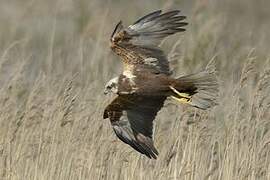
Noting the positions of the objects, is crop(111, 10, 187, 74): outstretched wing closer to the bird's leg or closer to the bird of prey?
the bird of prey

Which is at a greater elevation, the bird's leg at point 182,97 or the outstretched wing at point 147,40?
the outstretched wing at point 147,40

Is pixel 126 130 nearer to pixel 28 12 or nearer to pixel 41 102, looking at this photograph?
pixel 41 102

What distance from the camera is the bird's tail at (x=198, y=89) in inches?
299

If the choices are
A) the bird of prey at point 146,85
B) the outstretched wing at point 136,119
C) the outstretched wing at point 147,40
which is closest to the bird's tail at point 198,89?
the bird of prey at point 146,85

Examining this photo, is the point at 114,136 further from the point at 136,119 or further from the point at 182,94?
the point at 182,94

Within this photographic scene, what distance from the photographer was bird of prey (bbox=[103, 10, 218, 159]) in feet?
25.0

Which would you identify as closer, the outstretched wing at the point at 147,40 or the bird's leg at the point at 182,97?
the bird's leg at the point at 182,97

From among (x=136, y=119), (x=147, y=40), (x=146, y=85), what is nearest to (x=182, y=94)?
(x=146, y=85)

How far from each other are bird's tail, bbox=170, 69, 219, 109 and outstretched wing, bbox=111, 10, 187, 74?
39cm

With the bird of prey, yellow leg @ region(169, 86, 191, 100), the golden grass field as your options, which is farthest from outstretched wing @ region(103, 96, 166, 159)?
yellow leg @ region(169, 86, 191, 100)

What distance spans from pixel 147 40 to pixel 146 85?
54 centimetres

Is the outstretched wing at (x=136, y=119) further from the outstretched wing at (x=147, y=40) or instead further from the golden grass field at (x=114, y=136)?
the outstretched wing at (x=147, y=40)

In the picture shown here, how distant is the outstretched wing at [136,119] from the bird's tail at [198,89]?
0.90 feet

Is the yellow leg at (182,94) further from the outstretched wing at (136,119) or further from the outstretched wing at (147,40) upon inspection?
the outstretched wing at (147,40)
